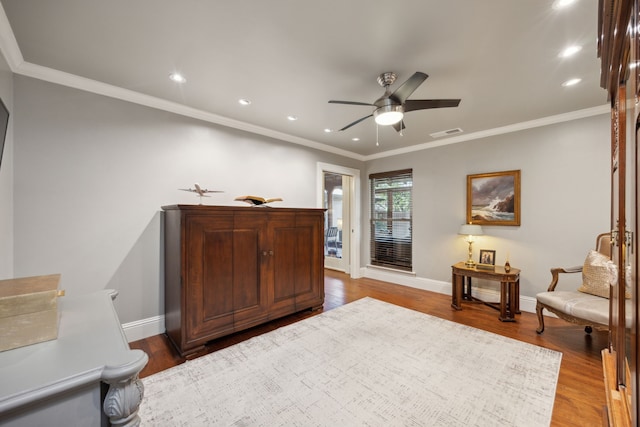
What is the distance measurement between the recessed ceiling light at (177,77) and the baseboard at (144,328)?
95.1 inches

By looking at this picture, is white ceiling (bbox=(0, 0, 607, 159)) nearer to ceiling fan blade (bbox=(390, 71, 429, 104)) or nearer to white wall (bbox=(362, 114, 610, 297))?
ceiling fan blade (bbox=(390, 71, 429, 104))

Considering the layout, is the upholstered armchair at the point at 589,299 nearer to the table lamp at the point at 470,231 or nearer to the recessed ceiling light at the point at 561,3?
the table lamp at the point at 470,231

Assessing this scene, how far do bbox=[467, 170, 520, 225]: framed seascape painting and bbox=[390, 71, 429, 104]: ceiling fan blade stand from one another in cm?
240

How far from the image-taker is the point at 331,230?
7082 mm

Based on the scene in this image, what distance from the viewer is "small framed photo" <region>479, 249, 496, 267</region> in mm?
3615

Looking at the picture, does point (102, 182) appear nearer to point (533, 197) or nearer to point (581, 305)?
point (581, 305)

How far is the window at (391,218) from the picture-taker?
4699 millimetres

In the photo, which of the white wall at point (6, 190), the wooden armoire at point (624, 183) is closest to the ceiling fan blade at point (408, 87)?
the wooden armoire at point (624, 183)

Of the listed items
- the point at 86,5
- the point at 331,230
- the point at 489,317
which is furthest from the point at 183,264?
the point at 331,230

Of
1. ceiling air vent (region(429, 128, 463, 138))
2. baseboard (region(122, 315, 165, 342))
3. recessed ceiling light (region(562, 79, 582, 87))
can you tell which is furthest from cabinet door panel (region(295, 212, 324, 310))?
recessed ceiling light (region(562, 79, 582, 87))

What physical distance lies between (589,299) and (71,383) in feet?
12.1

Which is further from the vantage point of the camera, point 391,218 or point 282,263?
point 391,218

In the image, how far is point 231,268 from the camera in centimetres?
259

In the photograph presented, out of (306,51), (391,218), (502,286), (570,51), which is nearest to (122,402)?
(306,51)
